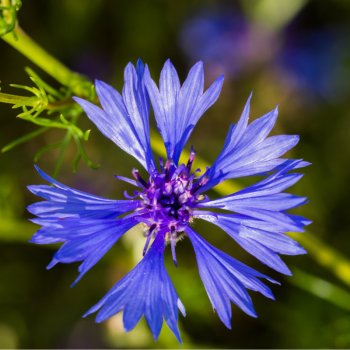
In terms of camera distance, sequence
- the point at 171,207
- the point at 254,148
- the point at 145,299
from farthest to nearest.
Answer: the point at 171,207 < the point at 254,148 < the point at 145,299

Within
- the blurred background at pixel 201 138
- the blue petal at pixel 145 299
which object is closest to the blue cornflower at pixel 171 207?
the blue petal at pixel 145 299

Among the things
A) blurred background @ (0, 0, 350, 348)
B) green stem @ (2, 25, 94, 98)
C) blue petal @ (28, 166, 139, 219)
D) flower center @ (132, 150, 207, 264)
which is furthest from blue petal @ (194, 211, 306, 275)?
blurred background @ (0, 0, 350, 348)

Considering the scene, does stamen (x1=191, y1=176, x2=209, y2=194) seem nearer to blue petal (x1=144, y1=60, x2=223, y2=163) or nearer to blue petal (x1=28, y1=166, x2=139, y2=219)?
blue petal (x1=144, y1=60, x2=223, y2=163)

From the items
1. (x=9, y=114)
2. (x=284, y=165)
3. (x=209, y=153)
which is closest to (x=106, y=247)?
(x=284, y=165)

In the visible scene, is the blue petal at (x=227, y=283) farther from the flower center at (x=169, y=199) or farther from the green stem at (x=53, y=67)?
the green stem at (x=53, y=67)

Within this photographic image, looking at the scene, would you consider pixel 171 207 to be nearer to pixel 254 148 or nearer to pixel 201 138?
pixel 254 148

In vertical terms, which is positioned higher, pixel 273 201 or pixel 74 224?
pixel 74 224

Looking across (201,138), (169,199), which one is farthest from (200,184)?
(201,138)

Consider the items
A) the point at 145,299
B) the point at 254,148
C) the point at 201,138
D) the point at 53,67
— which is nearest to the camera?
the point at 145,299
